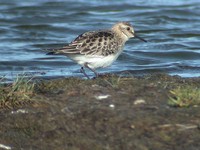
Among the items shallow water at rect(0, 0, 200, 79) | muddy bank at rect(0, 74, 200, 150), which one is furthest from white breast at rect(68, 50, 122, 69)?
muddy bank at rect(0, 74, 200, 150)

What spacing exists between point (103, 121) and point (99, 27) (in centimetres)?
1280

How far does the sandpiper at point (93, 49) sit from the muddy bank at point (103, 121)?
87.7 inches

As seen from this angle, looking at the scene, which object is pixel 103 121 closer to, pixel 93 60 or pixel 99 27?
pixel 93 60

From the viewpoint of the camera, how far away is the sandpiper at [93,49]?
10835 millimetres

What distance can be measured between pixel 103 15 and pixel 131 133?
601 inches

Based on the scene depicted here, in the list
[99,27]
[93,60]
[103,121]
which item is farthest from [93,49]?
[99,27]

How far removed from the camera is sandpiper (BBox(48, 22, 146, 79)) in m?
10.8

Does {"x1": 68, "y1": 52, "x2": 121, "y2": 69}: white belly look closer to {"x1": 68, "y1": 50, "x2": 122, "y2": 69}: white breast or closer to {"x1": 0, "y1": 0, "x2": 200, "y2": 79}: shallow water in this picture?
{"x1": 68, "y1": 50, "x2": 122, "y2": 69}: white breast

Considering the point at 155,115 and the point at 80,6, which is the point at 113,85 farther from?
the point at 80,6

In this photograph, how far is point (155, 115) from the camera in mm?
7590

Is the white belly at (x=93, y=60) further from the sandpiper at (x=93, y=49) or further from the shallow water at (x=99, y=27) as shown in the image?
the shallow water at (x=99, y=27)

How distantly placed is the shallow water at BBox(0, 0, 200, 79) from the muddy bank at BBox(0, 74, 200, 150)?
4364 millimetres

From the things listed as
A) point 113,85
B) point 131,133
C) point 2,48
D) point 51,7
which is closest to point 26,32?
point 2,48

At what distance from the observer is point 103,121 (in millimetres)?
7637
